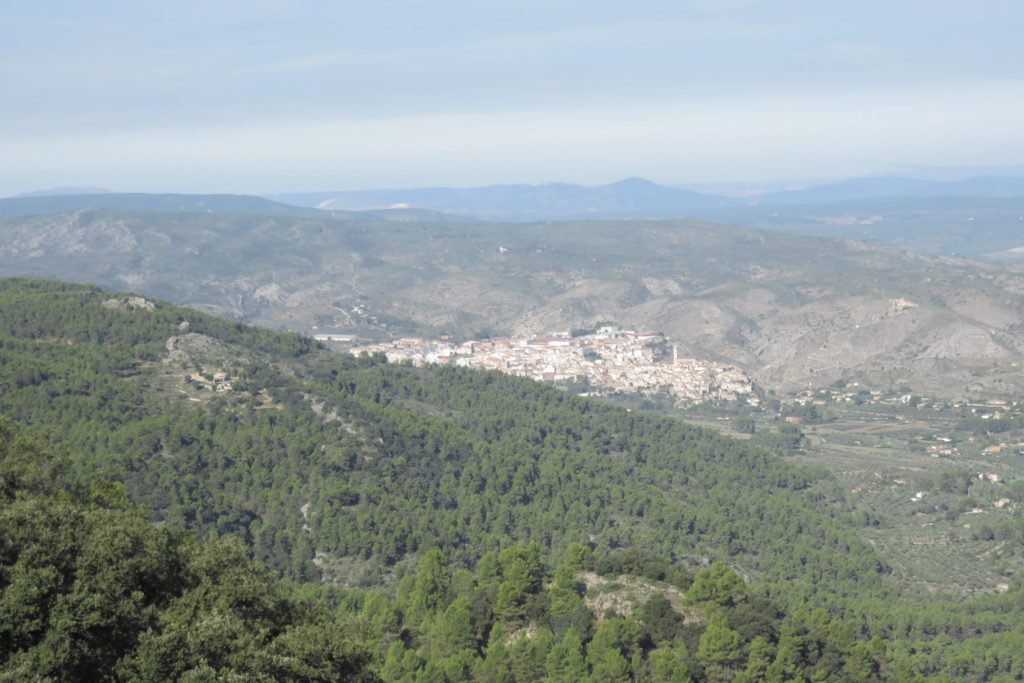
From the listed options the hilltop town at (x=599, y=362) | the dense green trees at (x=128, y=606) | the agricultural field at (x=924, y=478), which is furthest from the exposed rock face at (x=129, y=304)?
the agricultural field at (x=924, y=478)

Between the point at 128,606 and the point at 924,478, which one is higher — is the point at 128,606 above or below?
above

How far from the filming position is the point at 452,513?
→ 62688mm

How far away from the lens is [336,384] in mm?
88938

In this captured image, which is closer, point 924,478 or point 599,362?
point 924,478

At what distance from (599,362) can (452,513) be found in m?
97.7

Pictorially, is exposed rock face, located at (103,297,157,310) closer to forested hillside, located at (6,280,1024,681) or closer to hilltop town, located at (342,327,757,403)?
forested hillside, located at (6,280,1024,681)

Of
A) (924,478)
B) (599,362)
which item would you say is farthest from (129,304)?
(599,362)

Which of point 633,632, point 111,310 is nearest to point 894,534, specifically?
point 633,632

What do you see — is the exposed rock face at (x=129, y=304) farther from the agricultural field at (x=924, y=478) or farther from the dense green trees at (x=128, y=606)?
the agricultural field at (x=924, y=478)

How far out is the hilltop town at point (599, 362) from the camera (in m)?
142

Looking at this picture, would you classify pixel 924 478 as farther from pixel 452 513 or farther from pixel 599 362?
pixel 599 362

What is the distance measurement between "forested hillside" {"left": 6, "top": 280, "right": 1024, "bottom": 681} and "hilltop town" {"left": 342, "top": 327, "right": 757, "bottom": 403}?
40444 millimetres

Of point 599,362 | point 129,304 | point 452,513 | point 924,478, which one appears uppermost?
point 129,304

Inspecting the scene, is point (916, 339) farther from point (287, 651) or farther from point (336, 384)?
point (287, 651)
